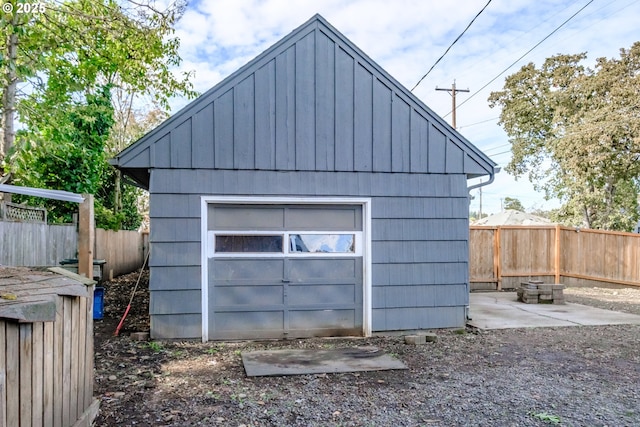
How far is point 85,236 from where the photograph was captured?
4.50m

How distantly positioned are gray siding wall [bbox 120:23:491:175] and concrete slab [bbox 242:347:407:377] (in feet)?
8.09

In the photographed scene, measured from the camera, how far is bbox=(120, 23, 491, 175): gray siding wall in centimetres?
575

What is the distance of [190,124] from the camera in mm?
5719

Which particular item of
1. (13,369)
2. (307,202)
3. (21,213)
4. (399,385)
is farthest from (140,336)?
(13,369)

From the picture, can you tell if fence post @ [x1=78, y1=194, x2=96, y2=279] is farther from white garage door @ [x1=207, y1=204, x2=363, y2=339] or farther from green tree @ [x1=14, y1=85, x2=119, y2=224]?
green tree @ [x1=14, y1=85, x2=119, y2=224]

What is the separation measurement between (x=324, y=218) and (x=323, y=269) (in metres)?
0.74

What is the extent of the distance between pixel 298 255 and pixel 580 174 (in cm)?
1281

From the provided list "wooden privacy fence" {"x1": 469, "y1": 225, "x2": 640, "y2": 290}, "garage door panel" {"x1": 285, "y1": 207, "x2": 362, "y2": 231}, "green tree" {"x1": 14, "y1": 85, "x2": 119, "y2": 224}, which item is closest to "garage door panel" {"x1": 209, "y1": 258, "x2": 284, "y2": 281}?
"garage door panel" {"x1": 285, "y1": 207, "x2": 362, "y2": 231}

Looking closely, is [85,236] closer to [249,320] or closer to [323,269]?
[249,320]

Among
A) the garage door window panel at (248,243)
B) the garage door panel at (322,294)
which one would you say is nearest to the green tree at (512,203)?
the garage door panel at (322,294)

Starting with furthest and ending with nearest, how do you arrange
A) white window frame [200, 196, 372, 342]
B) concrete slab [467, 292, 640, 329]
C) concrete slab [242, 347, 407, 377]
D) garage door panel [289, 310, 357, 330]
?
concrete slab [467, 292, 640, 329], garage door panel [289, 310, 357, 330], white window frame [200, 196, 372, 342], concrete slab [242, 347, 407, 377]

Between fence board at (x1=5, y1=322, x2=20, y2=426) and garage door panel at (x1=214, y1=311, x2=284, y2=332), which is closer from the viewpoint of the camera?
fence board at (x1=5, y1=322, x2=20, y2=426)

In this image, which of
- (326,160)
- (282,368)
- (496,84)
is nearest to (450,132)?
(326,160)

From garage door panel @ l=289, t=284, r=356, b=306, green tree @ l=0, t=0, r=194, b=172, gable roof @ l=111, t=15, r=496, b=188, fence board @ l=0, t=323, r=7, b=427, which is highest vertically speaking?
green tree @ l=0, t=0, r=194, b=172
